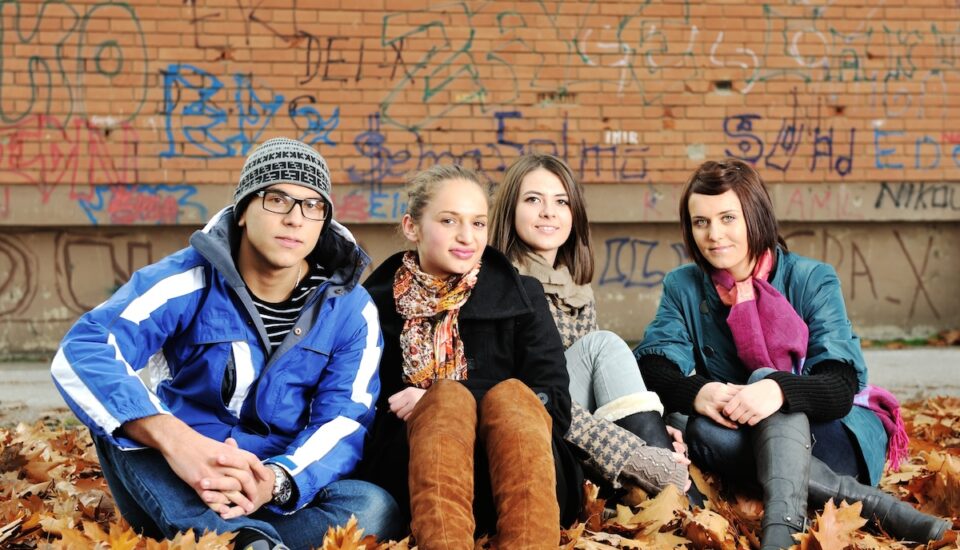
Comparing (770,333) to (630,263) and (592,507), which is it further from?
(630,263)

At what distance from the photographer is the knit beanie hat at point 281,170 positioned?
124 inches

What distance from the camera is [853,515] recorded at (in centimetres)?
322

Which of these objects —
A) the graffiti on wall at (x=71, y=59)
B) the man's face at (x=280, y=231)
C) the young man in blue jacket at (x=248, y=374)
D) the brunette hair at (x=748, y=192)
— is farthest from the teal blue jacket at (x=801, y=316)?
the graffiti on wall at (x=71, y=59)

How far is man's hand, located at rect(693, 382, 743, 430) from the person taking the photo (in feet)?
11.7

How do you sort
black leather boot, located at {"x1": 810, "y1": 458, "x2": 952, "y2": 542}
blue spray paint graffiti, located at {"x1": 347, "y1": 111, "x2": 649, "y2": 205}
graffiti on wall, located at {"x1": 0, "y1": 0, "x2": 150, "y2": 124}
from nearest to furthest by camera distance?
black leather boot, located at {"x1": 810, "y1": 458, "x2": 952, "y2": 542}, graffiti on wall, located at {"x1": 0, "y1": 0, "x2": 150, "y2": 124}, blue spray paint graffiti, located at {"x1": 347, "y1": 111, "x2": 649, "y2": 205}

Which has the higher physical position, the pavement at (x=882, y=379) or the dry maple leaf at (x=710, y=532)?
the dry maple leaf at (x=710, y=532)

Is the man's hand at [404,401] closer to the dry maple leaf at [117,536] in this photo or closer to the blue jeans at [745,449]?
the dry maple leaf at [117,536]

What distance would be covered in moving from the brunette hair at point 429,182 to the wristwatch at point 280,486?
3.89 feet

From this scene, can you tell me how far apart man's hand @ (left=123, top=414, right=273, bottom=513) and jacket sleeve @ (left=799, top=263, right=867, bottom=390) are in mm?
2166

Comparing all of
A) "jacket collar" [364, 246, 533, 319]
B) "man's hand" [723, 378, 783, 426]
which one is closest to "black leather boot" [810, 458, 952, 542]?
"man's hand" [723, 378, 783, 426]

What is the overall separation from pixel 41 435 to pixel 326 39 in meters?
3.74

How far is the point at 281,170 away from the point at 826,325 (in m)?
2.16

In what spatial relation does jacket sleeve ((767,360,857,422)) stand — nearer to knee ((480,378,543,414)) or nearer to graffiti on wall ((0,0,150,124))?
knee ((480,378,543,414))

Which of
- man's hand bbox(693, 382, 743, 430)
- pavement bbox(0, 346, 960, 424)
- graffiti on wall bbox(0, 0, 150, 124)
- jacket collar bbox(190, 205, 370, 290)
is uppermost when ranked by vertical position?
graffiti on wall bbox(0, 0, 150, 124)
